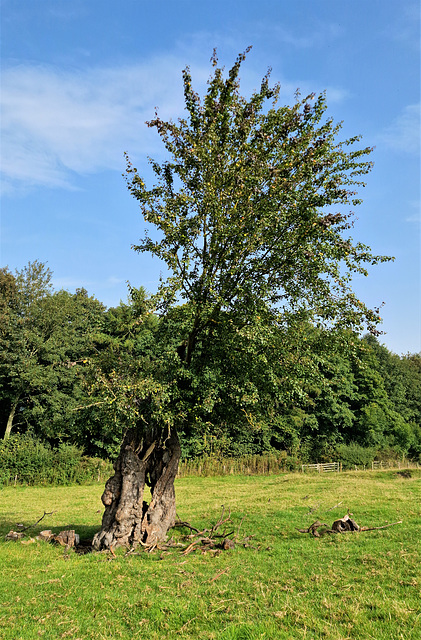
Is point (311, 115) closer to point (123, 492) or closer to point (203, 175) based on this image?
point (203, 175)

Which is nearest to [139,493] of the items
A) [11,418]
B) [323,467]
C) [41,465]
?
[41,465]

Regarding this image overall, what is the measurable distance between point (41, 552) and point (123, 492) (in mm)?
2699

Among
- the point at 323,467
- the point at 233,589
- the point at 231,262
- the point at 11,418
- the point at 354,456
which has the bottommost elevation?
the point at 323,467

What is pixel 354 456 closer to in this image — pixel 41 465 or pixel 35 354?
pixel 41 465

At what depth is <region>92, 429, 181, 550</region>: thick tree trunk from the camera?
496 inches

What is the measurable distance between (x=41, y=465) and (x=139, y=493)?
84.2ft

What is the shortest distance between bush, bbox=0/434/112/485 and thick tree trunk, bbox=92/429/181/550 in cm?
2425

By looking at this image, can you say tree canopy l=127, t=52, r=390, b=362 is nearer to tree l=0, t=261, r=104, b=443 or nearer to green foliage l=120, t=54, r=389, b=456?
green foliage l=120, t=54, r=389, b=456

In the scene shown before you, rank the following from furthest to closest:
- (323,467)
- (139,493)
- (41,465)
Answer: (323,467), (41,465), (139,493)

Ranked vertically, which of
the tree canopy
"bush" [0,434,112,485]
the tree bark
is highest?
the tree canopy

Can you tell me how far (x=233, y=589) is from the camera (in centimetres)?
828

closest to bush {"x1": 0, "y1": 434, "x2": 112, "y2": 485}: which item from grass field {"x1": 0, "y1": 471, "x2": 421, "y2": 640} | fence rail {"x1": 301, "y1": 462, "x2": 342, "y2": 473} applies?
grass field {"x1": 0, "y1": 471, "x2": 421, "y2": 640}

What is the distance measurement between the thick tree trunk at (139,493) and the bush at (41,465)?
24253mm

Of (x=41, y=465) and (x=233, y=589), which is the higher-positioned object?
(x=233, y=589)
